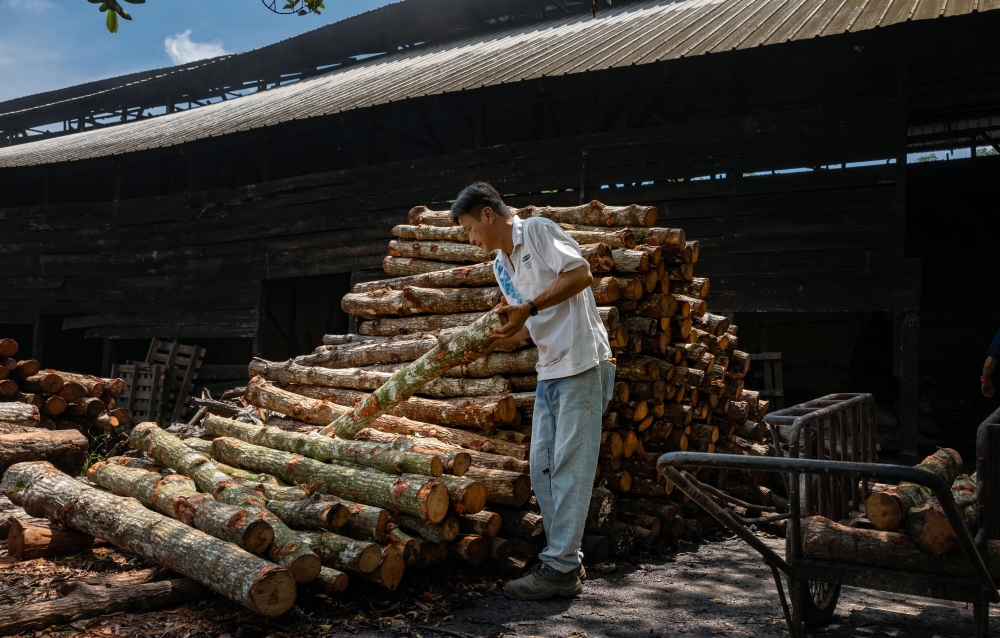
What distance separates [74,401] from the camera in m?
9.77

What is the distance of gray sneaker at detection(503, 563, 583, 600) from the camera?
4.14m

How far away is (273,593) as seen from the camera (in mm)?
3592

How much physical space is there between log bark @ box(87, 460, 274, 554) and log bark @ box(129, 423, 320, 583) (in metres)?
0.08

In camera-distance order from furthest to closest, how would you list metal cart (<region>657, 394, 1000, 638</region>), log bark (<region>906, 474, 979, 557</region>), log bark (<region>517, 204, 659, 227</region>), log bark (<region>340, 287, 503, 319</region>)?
log bark (<region>340, 287, 503, 319</region>), log bark (<region>517, 204, 659, 227</region>), log bark (<region>906, 474, 979, 557</region>), metal cart (<region>657, 394, 1000, 638</region>)

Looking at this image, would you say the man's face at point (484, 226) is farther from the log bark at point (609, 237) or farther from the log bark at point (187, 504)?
the log bark at point (187, 504)

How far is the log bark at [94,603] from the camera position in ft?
11.3

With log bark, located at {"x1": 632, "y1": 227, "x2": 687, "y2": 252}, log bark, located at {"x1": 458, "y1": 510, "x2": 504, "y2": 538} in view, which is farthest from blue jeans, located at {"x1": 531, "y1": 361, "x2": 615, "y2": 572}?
log bark, located at {"x1": 632, "y1": 227, "x2": 687, "y2": 252}

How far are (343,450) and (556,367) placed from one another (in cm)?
180

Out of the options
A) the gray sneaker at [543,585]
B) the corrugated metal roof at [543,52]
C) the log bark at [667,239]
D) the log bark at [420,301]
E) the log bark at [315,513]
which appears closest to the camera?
the gray sneaker at [543,585]

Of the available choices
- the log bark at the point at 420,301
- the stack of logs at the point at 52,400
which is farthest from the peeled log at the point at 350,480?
the stack of logs at the point at 52,400

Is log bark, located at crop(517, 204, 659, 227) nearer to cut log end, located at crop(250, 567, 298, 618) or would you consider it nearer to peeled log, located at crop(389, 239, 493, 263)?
peeled log, located at crop(389, 239, 493, 263)

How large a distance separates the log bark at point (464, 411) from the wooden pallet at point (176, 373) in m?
10.5

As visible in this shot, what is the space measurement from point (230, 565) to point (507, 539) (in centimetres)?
174

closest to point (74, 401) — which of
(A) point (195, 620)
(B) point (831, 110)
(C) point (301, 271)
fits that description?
(C) point (301, 271)
